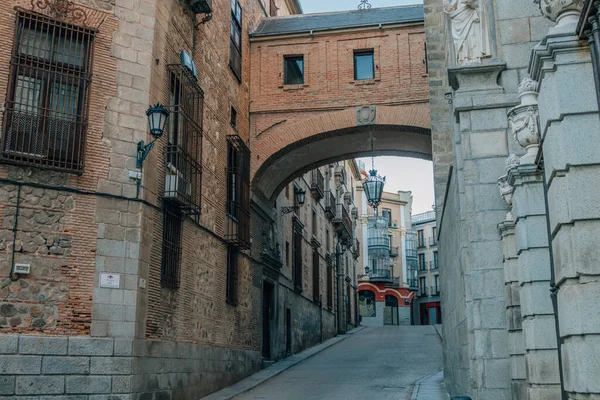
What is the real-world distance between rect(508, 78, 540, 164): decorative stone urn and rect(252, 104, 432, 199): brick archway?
1283 centimetres

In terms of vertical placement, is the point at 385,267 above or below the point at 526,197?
above

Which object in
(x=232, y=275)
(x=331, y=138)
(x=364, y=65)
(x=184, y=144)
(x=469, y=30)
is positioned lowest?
(x=232, y=275)

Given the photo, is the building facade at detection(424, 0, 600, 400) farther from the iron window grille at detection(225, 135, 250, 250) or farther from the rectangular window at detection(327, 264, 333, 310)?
the rectangular window at detection(327, 264, 333, 310)

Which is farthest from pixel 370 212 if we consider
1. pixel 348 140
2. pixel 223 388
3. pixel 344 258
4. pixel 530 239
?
pixel 530 239

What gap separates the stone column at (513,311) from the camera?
7.27 m

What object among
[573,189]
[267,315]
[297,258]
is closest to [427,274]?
[297,258]

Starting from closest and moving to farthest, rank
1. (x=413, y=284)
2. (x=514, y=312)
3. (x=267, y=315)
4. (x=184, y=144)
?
(x=514, y=312) → (x=184, y=144) → (x=267, y=315) → (x=413, y=284)

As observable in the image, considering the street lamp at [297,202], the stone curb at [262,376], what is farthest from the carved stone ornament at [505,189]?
the street lamp at [297,202]

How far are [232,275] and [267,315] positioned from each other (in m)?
4.57

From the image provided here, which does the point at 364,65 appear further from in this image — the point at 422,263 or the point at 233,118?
the point at 422,263

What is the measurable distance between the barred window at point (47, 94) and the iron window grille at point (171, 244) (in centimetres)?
218

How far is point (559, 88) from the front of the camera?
3980mm

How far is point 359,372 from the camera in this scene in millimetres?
18750

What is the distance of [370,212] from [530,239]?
56.1m
